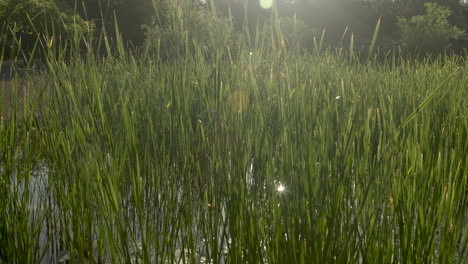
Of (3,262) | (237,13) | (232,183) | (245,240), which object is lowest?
(237,13)

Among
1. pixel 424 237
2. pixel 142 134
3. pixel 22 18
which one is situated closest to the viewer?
pixel 424 237

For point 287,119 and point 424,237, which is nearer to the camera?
point 424,237

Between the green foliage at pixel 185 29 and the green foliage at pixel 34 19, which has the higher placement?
the green foliage at pixel 185 29

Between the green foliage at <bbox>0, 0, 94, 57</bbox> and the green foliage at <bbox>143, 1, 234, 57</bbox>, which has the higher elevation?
the green foliage at <bbox>143, 1, 234, 57</bbox>

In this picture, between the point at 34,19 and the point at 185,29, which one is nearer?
the point at 185,29

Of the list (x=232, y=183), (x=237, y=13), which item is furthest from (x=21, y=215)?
(x=237, y=13)

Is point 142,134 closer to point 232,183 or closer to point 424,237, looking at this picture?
point 232,183

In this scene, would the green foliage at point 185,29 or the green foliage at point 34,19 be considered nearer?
the green foliage at point 185,29

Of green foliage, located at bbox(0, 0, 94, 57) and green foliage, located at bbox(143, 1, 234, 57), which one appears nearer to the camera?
green foliage, located at bbox(143, 1, 234, 57)

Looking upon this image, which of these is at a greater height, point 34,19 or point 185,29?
point 185,29

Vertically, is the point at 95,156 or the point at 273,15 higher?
the point at 273,15

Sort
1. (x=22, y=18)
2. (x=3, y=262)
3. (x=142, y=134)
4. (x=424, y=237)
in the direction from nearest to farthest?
(x=424, y=237)
(x=3, y=262)
(x=142, y=134)
(x=22, y=18)

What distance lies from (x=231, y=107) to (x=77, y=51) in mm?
554

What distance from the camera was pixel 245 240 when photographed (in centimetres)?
145
